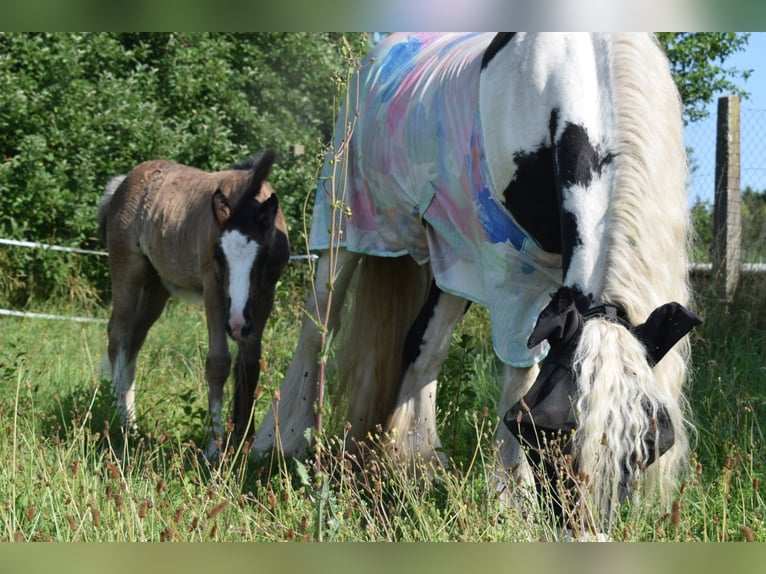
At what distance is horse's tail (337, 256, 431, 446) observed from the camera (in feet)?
15.2

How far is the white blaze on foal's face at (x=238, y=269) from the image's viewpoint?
4738 millimetres

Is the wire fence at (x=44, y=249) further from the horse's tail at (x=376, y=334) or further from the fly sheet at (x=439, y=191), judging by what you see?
the fly sheet at (x=439, y=191)

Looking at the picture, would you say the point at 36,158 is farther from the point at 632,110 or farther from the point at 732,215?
the point at 632,110

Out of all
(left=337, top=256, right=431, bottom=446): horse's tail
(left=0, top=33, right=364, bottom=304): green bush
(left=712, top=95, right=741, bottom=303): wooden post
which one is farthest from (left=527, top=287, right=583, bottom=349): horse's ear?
(left=0, top=33, right=364, bottom=304): green bush

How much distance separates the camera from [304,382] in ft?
16.5

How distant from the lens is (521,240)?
3557 millimetres

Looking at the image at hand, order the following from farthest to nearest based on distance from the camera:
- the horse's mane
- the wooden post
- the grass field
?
the wooden post
the grass field
the horse's mane

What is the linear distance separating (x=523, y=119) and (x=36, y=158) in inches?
277

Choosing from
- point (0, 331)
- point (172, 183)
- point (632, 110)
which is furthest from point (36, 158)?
point (632, 110)

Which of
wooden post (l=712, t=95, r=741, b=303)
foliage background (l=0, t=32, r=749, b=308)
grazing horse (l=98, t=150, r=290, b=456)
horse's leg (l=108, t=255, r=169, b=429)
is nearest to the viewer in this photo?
grazing horse (l=98, t=150, r=290, b=456)

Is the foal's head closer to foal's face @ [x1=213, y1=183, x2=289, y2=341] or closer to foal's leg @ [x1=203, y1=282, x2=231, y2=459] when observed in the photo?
foal's face @ [x1=213, y1=183, x2=289, y2=341]

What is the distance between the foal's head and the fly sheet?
31 cm

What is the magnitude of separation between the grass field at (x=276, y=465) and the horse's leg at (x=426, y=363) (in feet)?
0.67

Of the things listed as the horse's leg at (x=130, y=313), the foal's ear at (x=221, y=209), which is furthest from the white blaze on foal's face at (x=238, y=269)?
the horse's leg at (x=130, y=313)
